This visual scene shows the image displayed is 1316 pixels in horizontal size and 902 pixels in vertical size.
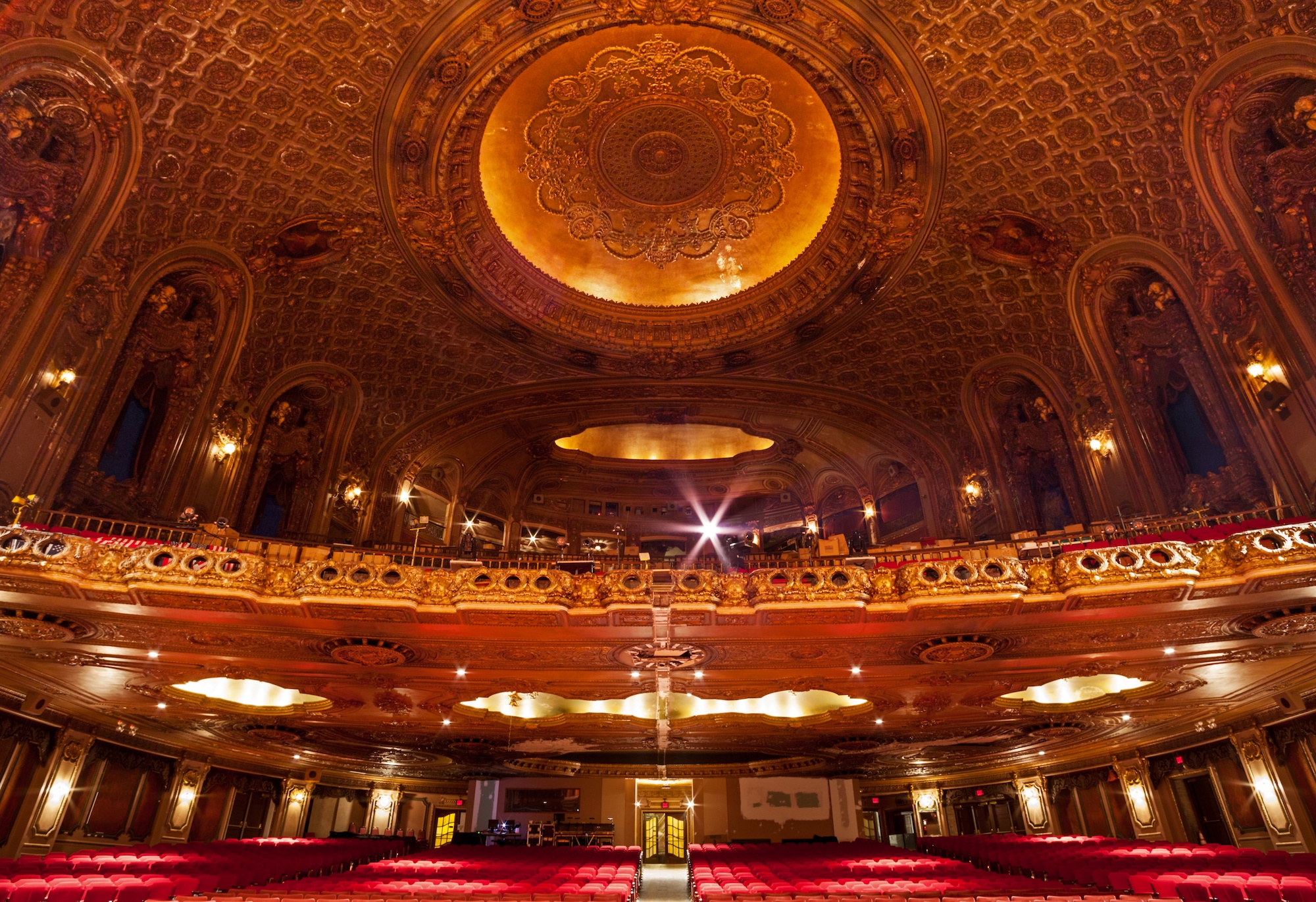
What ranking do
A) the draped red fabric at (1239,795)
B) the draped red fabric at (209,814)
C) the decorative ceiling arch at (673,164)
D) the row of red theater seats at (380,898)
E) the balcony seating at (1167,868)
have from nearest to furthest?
the row of red theater seats at (380,898), the balcony seating at (1167,868), the decorative ceiling arch at (673,164), the draped red fabric at (1239,795), the draped red fabric at (209,814)

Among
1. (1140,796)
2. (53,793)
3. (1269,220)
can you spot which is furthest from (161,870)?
(1140,796)

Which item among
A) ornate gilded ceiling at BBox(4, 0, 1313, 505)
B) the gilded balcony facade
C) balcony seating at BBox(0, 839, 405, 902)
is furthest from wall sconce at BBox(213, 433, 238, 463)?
balcony seating at BBox(0, 839, 405, 902)

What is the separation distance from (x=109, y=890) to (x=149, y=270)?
1267 centimetres

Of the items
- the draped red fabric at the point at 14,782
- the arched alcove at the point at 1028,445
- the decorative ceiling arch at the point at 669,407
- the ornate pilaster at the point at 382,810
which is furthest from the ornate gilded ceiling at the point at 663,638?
the ornate pilaster at the point at 382,810

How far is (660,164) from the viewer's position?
20.7 meters

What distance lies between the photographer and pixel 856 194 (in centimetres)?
1894

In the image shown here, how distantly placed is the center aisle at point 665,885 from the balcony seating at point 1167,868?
7450 mm

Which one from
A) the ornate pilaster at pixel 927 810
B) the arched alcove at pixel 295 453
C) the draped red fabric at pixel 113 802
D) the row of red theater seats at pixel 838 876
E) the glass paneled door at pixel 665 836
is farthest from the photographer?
the ornate pilaster at pixel 927 810

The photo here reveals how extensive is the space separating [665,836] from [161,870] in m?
19.0

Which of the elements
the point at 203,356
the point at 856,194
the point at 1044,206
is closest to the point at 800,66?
the point at 856,194

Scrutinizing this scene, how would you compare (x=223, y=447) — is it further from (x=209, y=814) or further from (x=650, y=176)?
(x=650, y=176)

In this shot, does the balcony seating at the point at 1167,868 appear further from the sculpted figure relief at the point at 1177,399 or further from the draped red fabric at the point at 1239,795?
the sculpted figure relief at the point at 1177,399

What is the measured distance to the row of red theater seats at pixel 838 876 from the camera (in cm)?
938

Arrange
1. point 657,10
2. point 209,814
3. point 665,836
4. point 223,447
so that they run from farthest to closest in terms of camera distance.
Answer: point 665,836 < point 209,814 < point 223,447 < point 657,10
